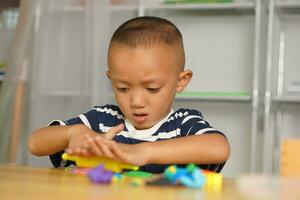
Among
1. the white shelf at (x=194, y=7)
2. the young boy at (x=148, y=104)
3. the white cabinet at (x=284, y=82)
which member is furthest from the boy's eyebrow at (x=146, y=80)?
the white cabinet at (x=284, y=82)

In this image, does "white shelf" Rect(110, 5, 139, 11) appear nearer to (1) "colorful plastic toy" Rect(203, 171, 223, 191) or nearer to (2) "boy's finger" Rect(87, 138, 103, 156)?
(2) "boy's finger" Rect(87, 138, 103, 156)

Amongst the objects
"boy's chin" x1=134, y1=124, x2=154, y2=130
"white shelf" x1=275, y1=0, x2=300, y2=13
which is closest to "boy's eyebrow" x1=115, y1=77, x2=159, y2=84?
"boy's chin" x1=134, y1=124, x2=154, y2=130

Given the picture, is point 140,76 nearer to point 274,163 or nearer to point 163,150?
point 163,150

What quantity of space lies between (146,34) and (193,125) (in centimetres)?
19

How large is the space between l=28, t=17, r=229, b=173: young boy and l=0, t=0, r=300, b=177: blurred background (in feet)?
3.54

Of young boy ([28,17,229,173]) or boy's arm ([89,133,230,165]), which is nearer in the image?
boy's arm ([89,133,230,165])

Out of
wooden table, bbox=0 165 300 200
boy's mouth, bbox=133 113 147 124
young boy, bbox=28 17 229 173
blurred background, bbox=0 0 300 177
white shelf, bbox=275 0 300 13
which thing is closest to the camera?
wooden table, bbox=0 165 300 200

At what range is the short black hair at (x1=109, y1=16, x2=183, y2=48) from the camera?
110 centimetres

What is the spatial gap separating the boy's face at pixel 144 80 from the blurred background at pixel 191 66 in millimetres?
1130

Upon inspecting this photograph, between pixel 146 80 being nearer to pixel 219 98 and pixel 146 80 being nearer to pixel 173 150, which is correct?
pixel 173 150

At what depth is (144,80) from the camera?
1.05 meters

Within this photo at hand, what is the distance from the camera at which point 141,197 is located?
0.59 metres

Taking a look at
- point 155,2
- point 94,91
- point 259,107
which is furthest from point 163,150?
point 155,2

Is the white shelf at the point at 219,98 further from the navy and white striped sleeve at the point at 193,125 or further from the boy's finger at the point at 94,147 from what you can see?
the boy's finger at the point at 94,147
